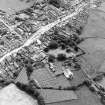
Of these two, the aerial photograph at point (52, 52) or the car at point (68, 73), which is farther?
the car at point (68, 73)

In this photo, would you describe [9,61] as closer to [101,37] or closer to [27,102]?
[27,102]

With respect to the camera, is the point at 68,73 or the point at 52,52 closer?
the point at 68,73

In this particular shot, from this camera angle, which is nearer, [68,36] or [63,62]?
[63,62]

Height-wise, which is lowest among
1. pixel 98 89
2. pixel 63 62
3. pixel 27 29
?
pixel 98 89

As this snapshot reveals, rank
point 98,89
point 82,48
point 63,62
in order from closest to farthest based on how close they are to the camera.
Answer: point 98,89
point 63,62
point 82,48

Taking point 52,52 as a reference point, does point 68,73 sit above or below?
below

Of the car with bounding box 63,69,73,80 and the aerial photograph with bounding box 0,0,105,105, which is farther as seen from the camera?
the car with bounding box 63,69,73,80

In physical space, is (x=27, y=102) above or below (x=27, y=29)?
below

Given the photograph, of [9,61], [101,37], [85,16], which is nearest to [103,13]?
[85,16]
